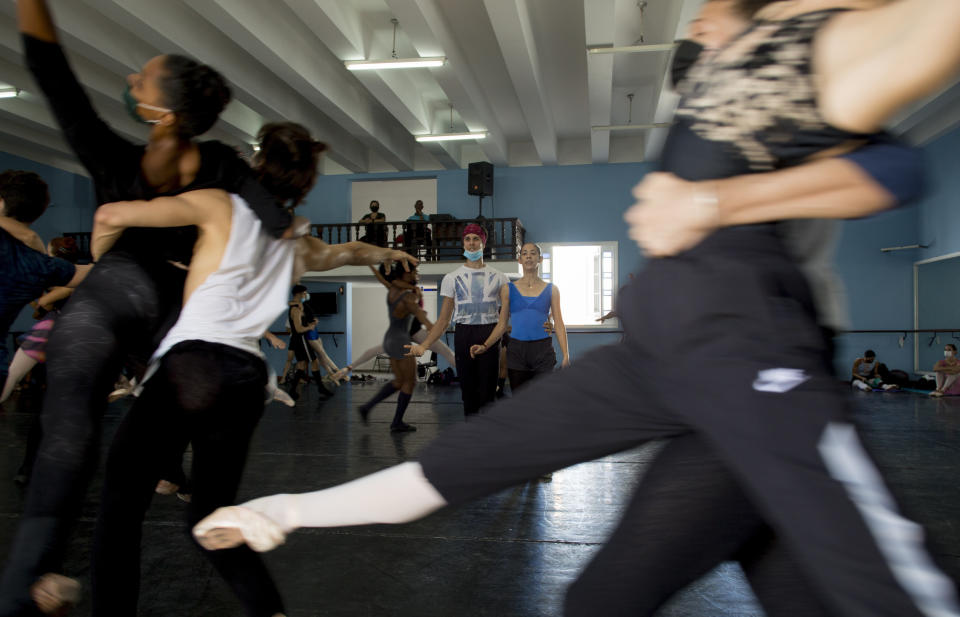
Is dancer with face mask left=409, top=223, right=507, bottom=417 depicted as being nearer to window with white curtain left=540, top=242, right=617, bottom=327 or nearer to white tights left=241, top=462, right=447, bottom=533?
white tights left=241, top=462, right=447, bottom=533

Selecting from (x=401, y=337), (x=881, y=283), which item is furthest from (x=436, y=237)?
(x=881, y=283)

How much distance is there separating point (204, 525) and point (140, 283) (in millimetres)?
728

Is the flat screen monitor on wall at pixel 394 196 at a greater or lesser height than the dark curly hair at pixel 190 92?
greater

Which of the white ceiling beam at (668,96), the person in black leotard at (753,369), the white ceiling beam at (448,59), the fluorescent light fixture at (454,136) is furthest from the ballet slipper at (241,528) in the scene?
the fluorescent light fixture at (454,136)

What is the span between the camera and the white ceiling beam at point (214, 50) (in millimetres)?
7785

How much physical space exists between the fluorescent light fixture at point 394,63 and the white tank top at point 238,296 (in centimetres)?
837

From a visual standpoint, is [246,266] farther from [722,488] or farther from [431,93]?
[431,93]

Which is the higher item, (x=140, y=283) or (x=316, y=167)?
(x=316, y=167)

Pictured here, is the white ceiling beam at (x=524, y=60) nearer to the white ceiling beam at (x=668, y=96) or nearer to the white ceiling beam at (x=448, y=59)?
the white ceiling beam at (x=448, y=59)

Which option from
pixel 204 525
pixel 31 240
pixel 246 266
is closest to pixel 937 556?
pixel 204 525

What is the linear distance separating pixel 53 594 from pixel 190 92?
1.01 m

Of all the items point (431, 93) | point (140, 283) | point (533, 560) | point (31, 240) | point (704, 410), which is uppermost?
point (431, 93)

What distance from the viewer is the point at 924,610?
23.6 inches

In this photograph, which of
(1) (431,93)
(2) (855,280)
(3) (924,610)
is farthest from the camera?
(2) (855,280)
